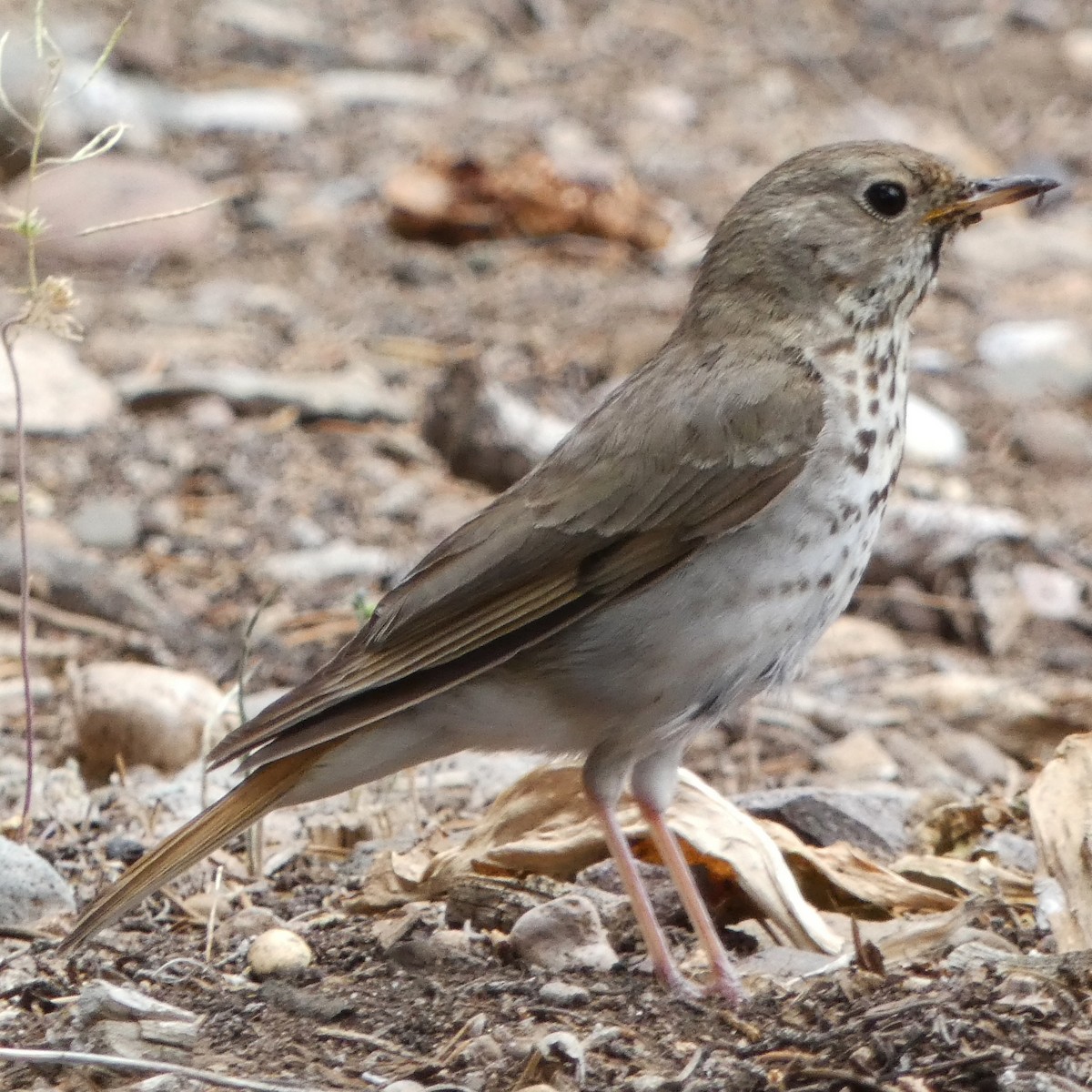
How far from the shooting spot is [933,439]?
7.73 m

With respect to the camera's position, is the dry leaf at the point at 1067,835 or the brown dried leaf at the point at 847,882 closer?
the dry leaf at the point at 1067,835

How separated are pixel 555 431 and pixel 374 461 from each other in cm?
69

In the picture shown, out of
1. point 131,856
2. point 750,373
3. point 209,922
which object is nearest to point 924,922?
point 750,373

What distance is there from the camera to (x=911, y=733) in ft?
19.4

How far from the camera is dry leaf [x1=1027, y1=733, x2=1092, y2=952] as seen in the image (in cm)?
386

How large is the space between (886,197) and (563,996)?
1.87 metres

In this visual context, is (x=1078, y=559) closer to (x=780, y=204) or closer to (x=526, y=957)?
(x=780, y=204)

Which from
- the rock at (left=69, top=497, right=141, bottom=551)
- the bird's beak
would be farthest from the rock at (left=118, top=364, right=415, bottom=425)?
the bird's beak

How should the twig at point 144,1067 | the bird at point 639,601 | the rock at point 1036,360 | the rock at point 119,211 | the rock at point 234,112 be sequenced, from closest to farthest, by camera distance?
the twig at point 144,1067
the bird at point 639,601
the rock at point 1036,360
the rock at point 119,211
the rock at point 234,112

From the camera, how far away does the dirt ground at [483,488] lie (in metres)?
3.45

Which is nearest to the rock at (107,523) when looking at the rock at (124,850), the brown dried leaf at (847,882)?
the rock at (124,850)

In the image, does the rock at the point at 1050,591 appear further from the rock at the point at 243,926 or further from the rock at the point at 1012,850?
the rock at the point at 243,926

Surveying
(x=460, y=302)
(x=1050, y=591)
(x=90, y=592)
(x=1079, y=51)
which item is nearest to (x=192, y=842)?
(x=90, y=592)

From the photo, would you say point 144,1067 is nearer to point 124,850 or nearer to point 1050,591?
point 124,850
